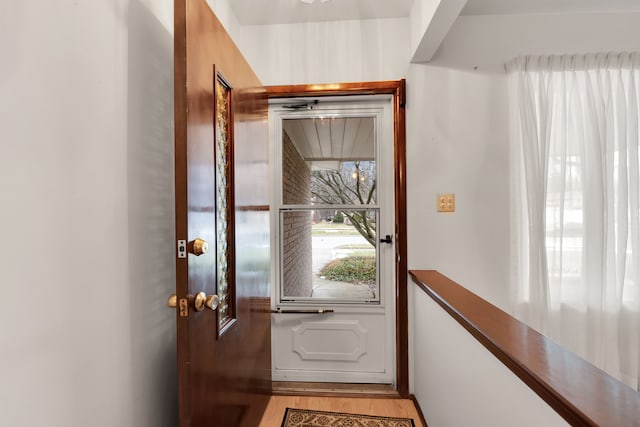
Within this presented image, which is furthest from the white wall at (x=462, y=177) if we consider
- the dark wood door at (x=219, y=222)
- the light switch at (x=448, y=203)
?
the dark wood door at (x=219, y=222)

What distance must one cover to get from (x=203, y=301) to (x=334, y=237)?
1.31m

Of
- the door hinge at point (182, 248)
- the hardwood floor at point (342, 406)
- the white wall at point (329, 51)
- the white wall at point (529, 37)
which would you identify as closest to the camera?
the door hinge at point (182, 248)

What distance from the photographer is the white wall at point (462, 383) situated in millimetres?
792

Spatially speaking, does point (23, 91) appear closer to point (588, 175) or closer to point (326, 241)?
point (326, 241)

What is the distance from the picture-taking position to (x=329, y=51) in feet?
6.83

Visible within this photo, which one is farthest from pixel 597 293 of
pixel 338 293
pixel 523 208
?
pixel 338 293

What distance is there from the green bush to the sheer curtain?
952 millimetres

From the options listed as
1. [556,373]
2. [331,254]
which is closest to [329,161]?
[331,254]

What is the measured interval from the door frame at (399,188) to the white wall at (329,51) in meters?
0.07

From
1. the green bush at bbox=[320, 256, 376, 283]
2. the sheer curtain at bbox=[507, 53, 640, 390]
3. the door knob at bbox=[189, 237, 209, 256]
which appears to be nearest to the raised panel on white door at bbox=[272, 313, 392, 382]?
the green bush at bbox=[320, 256, 376, 283]

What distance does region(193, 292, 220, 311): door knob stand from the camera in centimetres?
102

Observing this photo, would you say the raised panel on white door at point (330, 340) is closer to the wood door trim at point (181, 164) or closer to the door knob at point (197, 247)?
the wood door trim at point (181, 164)

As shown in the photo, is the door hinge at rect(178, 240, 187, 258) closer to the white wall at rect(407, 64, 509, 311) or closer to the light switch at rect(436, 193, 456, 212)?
the white wall at rect(407, 64, 509, 311)

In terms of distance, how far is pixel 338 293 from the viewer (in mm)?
2230
